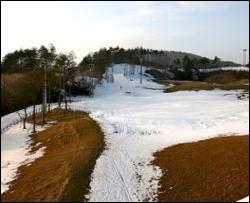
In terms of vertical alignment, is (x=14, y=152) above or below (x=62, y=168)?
below

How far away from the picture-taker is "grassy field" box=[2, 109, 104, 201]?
2825cm

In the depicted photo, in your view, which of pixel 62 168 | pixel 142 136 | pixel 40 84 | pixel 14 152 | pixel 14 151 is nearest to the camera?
pixel 62 168

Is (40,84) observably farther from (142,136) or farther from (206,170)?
(206,170)

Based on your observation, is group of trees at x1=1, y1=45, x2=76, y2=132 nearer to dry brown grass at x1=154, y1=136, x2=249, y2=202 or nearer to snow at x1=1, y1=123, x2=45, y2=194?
snow at x1=1, y1=123, x2=45, y2=194

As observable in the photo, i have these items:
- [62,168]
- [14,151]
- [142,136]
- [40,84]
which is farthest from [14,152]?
[40,84]

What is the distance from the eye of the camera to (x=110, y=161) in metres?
35.1

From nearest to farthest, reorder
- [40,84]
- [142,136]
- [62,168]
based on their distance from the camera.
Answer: [62,168]
[142,136]
[40,84]

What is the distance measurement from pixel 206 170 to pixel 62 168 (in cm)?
1159

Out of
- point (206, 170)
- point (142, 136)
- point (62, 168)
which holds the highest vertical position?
point (142, 136)

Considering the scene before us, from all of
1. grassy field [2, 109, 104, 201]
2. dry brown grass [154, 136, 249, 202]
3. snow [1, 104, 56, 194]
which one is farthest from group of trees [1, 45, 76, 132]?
dry brown grass [154, 136, 249, 202]

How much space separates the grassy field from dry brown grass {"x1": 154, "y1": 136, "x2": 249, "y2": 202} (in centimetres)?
599

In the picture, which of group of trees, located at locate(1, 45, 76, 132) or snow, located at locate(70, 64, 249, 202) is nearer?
snow, located at locate(70, 64, 249, 202)

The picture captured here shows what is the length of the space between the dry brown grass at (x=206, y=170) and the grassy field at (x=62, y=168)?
19.6ft

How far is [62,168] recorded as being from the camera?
33.2m
